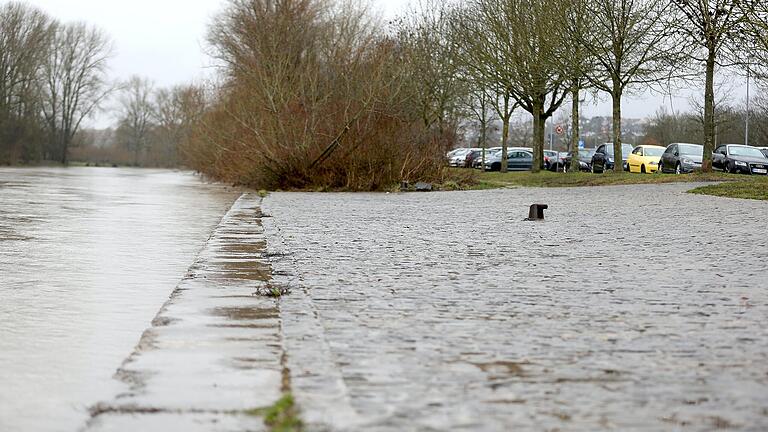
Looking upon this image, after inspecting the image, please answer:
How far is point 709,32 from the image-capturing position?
26.9 metres

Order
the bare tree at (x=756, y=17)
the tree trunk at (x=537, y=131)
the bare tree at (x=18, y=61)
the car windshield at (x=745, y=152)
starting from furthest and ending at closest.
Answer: the bare tree at (x=18, y=61) < the tree trunk at (x=537, y=131) < the car windshield at (x=745, y=152) < the bare tree at (x=756, y=17)

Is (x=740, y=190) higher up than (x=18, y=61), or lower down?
lower down

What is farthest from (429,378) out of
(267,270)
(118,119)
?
(118,119)

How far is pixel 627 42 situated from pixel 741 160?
8.89 m

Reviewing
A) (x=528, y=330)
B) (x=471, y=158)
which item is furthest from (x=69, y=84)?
(x=528, y=330)

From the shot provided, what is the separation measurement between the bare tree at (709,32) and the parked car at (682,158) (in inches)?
256

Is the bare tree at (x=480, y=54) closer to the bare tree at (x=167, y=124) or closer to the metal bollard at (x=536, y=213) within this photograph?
the metal bollard at (x=536, y=213)

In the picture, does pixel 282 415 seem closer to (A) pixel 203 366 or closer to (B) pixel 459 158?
(A) pixel 203 366

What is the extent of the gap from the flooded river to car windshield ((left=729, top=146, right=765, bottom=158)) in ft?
94.5

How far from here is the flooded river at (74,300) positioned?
15.4 ft

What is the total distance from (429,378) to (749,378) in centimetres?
150

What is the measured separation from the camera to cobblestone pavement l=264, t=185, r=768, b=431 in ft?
14.0

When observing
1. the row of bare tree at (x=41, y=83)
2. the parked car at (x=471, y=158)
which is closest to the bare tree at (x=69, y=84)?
the row of bare tree at (x=41, y=83)

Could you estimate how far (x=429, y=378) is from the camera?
15.8 feet
